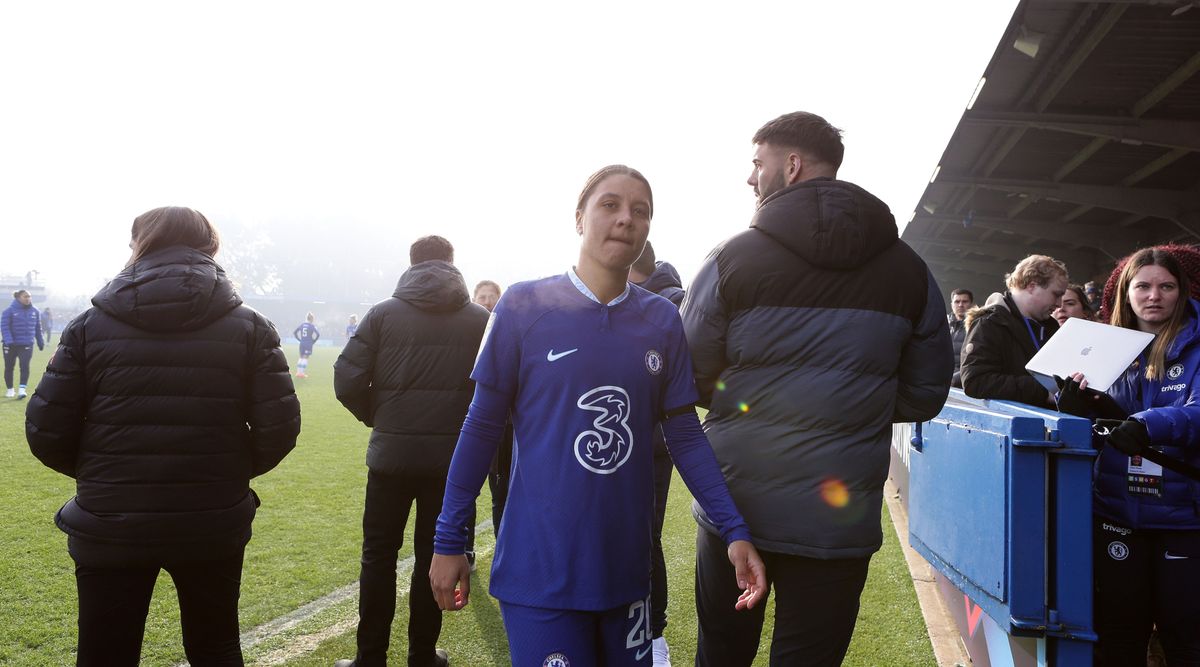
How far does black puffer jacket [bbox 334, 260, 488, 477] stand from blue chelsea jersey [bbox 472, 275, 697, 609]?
5.51 ft

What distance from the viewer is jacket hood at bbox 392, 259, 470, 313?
3.61m

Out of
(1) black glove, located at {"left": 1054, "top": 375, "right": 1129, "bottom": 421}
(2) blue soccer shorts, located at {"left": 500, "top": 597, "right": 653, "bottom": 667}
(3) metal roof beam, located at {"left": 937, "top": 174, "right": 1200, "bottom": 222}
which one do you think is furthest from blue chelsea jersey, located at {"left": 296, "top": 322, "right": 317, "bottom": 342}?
(2) blue soccer shorts, located at {"left": 500, "top": 597, "right": 653, "bottom": 667}

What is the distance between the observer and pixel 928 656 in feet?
13.6

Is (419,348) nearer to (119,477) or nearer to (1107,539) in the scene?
(119,477)

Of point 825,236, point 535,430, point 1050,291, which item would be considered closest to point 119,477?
point 535,430

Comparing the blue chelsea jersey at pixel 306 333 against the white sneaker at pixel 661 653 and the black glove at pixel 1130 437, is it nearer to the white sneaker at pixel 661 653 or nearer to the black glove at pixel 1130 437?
the white sneaker at pixel 661 653

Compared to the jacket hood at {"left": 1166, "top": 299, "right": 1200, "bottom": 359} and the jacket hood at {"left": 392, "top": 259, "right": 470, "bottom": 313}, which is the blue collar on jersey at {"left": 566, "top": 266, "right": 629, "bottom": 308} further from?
the jacket hood at {"left": 1166, "top": 299, "right": 1200, "bottom": 359}

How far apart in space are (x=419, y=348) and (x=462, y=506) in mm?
1786

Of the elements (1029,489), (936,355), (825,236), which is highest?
(825,236)

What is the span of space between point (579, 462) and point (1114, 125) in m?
10.7

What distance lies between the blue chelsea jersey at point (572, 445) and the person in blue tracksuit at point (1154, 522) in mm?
1858

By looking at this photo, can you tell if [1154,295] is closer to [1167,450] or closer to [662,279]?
[1167,450]

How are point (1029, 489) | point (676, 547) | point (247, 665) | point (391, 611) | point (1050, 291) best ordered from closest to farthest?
point (1029, 489)
point (391, 611)
point (247, 665)
point (1050, 291)
point (676, 547)

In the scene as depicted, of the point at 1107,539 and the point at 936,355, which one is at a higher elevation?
the point at 936,355
